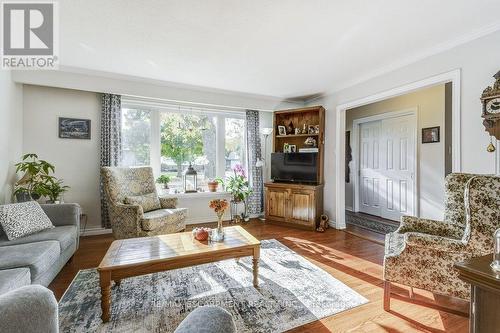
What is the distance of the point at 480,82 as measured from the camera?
2295 mm

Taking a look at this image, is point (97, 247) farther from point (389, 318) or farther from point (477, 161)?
point (477, 161)

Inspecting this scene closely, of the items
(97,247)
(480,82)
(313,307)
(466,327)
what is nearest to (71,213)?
(97,247)

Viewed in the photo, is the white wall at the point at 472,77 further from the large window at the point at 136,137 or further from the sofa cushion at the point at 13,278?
the large window at the point at 136,137

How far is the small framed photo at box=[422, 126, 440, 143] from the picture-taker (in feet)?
12.6

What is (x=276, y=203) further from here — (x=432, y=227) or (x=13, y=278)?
(x=13, y=278)

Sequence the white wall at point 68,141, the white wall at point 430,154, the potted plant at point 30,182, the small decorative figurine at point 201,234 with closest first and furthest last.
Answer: the small decorative figurine at point 201,234 < the potted plant at point 30,182 < the white wall at point 68,141 < the white wall at point 430,154

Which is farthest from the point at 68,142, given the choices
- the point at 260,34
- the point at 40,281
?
the point at 260,34

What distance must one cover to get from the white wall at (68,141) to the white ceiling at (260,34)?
69cm

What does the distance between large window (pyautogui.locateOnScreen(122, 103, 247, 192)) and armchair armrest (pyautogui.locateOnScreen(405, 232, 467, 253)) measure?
11.1 feet

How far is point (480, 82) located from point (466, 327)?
7.16ft

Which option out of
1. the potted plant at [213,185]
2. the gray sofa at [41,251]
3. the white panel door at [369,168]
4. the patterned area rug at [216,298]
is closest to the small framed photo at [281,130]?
the potted plant at [213,185]

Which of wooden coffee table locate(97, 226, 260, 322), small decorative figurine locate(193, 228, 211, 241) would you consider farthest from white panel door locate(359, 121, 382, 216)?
small decorative figurine locate(193, 228, 211, 241)

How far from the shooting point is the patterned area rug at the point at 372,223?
13.3ft

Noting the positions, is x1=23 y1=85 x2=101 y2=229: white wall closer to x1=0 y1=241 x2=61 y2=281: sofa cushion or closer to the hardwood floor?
the hardwood floor
